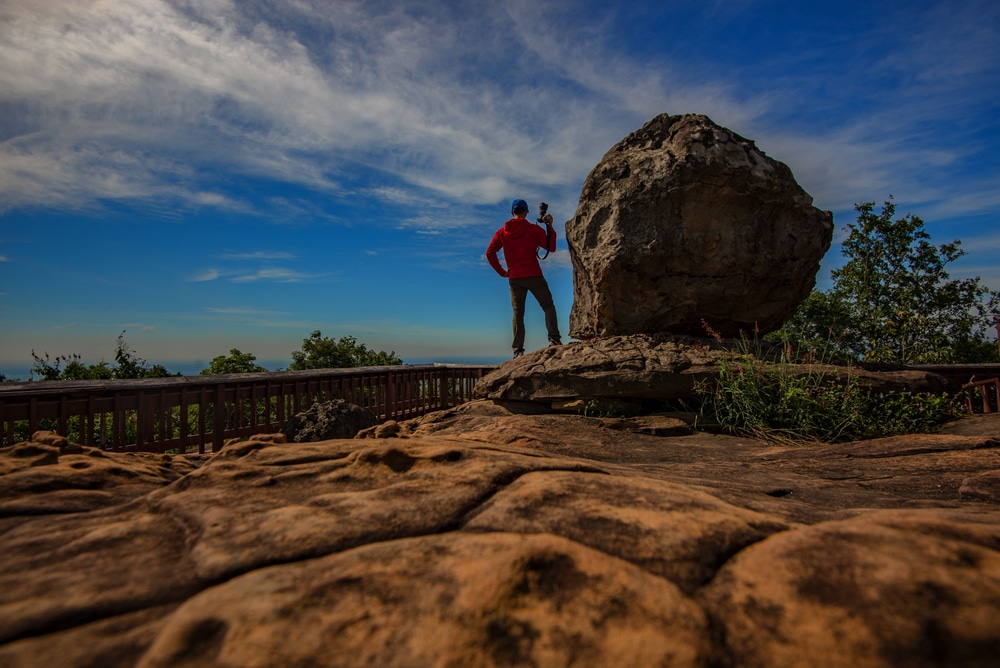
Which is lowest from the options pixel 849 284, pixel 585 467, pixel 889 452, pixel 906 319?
pixel 889 452

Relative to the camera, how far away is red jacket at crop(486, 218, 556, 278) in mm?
8883

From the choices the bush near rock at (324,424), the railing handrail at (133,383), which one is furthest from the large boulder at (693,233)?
the railing handrail at (133,383)

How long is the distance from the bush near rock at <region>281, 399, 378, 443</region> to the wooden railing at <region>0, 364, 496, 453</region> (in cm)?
111

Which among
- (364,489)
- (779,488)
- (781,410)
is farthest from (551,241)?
(364,489)

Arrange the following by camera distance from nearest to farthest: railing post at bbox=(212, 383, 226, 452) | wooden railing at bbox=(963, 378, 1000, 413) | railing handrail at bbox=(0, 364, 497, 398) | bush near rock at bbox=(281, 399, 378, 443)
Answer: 1. railing handrail at bbox=(0, 364, 497, 398)
2. bush near rock at bbox=(281, 399, 378, 443)
3. railing post at bbox=(212, 383, 226, 452)
4. wooden railing at bbox=(963, 378, 1000, 413)

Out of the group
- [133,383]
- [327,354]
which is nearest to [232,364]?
[327,354]

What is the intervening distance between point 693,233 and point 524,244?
2597mm

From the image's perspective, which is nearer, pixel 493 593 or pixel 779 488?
→ pixel 493 593

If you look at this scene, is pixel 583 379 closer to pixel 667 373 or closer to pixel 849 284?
pixel 667 373

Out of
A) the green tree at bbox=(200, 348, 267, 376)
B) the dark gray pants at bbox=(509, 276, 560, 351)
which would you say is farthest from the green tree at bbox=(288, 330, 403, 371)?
the dark gray pants at bbox=(509, 276, 560, 351)

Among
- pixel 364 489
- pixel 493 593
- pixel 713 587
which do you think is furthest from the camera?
pixel 364 489

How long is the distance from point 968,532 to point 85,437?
21.5 ft

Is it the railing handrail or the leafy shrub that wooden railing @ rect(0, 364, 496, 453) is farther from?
the leafy shrub

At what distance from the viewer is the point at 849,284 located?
16.3 metres
